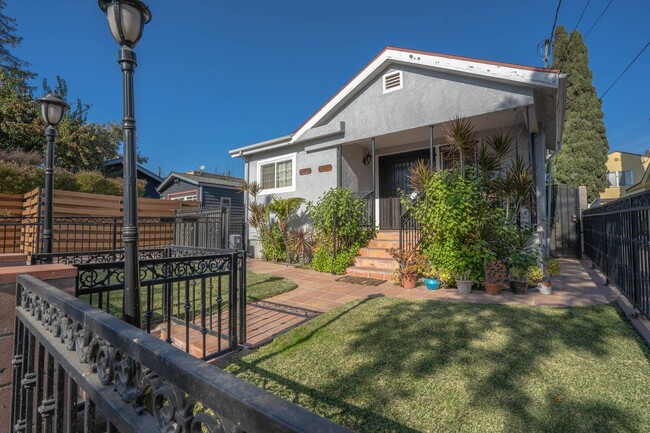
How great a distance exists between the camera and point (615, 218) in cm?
479

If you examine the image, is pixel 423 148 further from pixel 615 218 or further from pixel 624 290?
pixel 624 290

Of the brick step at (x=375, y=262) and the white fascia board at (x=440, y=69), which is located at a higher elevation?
the white fascia board at (x=440, y=69)

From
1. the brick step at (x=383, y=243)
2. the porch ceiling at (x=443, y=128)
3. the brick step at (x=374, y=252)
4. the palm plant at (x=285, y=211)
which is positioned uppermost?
the porch ceiling at (x=443, y=128)

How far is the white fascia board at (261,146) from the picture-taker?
992cm

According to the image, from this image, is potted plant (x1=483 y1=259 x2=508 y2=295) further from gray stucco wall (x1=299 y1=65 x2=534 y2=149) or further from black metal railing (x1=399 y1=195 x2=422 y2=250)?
gray stucco wall (x1=299 y1=65 x2=534 y2=149)

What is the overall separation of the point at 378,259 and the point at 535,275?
3.07 meters

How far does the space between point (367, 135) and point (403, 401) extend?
7.21 m

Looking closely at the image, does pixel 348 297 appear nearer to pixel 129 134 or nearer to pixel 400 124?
pixel 129 134

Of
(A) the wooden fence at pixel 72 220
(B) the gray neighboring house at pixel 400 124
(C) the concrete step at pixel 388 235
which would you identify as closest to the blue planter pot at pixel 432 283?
(C) the concrete step at pixel 388 235

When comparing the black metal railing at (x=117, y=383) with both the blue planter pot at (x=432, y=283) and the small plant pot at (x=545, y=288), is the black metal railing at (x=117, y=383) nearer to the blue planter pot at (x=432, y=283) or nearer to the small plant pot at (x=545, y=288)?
the blue planter pot at (x=432, y=283)

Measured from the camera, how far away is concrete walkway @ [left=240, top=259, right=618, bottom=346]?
404 centimetres

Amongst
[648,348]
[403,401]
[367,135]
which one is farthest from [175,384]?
[367,135]

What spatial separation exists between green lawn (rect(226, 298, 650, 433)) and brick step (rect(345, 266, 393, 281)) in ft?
8.83

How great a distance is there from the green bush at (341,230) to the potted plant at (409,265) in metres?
1.51
